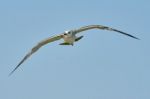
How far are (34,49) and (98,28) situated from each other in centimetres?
621

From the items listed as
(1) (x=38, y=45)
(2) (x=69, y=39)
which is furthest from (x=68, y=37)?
(1) (x=38, y=45)

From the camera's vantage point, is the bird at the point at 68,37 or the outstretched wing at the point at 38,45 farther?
the outstretched wing at the point at 38,45

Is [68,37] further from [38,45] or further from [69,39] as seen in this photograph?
[38,45]

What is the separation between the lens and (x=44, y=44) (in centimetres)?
4762

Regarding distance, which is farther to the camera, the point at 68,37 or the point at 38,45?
the point at 38,45

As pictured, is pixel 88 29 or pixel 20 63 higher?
Answer: pixel 88 29

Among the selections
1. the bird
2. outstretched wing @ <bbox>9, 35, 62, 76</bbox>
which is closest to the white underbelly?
the bird

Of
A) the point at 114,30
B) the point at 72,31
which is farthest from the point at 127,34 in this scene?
the point at 72,31

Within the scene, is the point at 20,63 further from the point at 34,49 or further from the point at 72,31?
the point at 72,31

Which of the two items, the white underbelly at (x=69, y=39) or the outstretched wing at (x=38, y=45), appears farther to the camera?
the outstretched wing at (x=38, y=45)

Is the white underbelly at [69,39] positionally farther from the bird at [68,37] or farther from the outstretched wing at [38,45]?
the outstretched wing at [38,45]

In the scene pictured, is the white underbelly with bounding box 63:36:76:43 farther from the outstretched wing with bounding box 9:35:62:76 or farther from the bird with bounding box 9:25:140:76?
the outstretched wing with bounding box 9:35:62:76

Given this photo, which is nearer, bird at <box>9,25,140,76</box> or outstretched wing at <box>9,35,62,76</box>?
bird at <box>9,25,140,76</box>

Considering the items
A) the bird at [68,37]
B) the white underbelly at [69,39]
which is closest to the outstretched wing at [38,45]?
the bird at [68,37]
